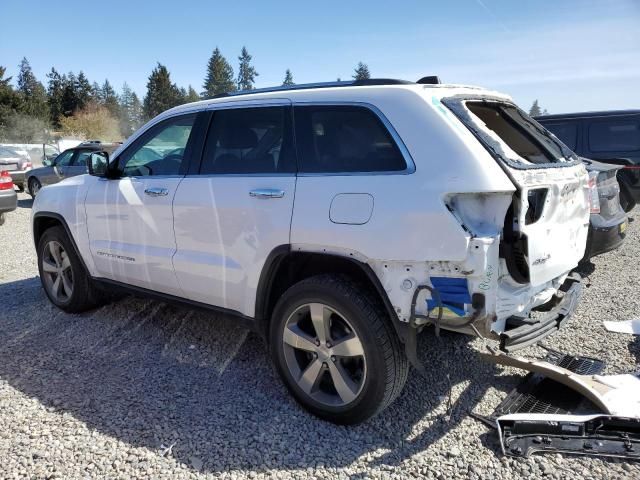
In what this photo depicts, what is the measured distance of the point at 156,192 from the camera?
363cm

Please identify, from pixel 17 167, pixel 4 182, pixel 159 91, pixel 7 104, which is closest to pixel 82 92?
pixel 159 91

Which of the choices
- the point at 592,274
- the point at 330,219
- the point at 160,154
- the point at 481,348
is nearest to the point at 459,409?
the point at 481,348

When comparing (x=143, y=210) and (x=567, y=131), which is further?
(x=567, y=131)

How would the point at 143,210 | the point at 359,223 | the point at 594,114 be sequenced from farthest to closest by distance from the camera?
the point at 594,114
the point at 143,210
the point at 359,223

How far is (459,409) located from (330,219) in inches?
56.5

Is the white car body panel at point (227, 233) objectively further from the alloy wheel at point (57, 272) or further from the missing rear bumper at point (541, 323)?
the alloy wheel at point (57, 272)

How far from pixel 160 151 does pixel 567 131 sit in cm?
715

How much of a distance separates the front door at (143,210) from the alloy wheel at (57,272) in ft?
2.06

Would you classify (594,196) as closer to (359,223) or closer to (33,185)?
(359,223)

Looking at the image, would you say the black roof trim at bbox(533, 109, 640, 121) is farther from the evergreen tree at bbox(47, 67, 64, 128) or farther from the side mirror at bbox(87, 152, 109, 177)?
the evergreen tree at bbox(47, 67, 64, 128)

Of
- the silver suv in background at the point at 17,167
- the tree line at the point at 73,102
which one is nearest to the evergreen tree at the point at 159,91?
the tree line at the point at 73,102

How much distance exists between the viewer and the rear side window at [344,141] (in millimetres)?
2693

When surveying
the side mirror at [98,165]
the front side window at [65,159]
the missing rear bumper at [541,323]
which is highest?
the side mirror at [98,165]

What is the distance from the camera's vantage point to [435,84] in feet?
9.57
